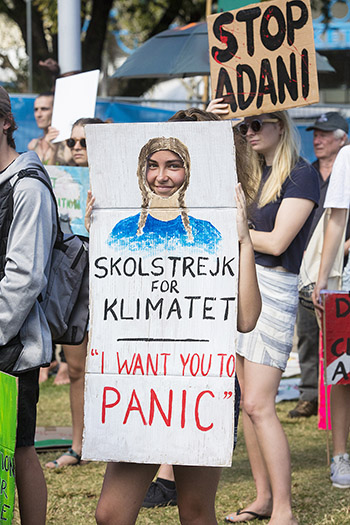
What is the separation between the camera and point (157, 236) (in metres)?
2.66

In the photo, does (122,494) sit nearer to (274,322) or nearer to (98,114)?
(274,322)

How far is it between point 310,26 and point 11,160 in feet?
5.29

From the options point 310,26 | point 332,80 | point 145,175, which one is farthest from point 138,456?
point 332,80

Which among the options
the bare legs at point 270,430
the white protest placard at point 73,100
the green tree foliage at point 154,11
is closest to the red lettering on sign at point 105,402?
the bare legs at point 270,430

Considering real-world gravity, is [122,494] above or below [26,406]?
below

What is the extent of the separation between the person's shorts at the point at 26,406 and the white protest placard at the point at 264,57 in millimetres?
1628

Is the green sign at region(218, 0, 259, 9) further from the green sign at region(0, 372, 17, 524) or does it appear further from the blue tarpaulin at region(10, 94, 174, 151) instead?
the blue tarpaulin at region(10, 94, 174, 151)

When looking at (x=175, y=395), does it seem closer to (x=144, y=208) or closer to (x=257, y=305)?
(x=257, y=305)

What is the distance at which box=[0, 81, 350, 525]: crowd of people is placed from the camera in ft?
8.87

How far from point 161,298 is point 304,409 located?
166 inches

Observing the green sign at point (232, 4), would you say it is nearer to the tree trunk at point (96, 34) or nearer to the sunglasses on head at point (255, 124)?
the sunglasses on head at point (255, 124)

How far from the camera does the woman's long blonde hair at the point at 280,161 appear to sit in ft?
13.4

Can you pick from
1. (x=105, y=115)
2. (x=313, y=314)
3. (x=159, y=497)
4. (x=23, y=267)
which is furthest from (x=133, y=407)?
(x=105, y=115)

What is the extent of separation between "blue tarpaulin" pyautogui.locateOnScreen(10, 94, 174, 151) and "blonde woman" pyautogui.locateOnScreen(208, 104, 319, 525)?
383 cm
